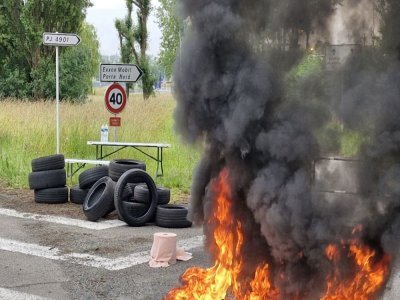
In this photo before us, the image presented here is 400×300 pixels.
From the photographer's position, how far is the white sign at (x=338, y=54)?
Answer: 5180 millimetres

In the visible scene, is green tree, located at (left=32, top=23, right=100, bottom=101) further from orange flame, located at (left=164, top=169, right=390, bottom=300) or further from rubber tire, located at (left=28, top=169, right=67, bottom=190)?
orange flame, located at (left=164, top=169, right=390, bottom=300)

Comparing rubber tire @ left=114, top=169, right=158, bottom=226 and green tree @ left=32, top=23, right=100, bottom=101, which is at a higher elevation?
green tree @ left=32, top=23, right=100, bottom=101

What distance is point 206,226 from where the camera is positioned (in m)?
5.62

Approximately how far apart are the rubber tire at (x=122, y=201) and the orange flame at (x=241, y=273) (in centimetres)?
431

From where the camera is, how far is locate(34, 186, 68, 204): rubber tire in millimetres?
11852

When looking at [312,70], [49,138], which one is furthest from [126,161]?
[312,70]

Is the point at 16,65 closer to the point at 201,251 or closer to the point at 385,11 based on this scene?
the point at 201,251

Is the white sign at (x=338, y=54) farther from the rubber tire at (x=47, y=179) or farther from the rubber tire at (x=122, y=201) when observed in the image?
the rubber tire at (x=47, y=179)

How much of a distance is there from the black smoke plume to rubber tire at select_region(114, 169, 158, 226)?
Answer: 196 inches

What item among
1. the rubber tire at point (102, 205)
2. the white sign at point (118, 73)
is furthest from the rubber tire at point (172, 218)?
the white sign at point (118, 73)

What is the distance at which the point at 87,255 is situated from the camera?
860cm

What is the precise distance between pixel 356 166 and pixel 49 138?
13.0 m

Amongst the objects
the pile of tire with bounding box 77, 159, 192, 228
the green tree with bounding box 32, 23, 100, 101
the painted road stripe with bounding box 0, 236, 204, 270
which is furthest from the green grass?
the green tree with bounding box 32, 23, 100, 101

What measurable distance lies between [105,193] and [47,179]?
174cm
